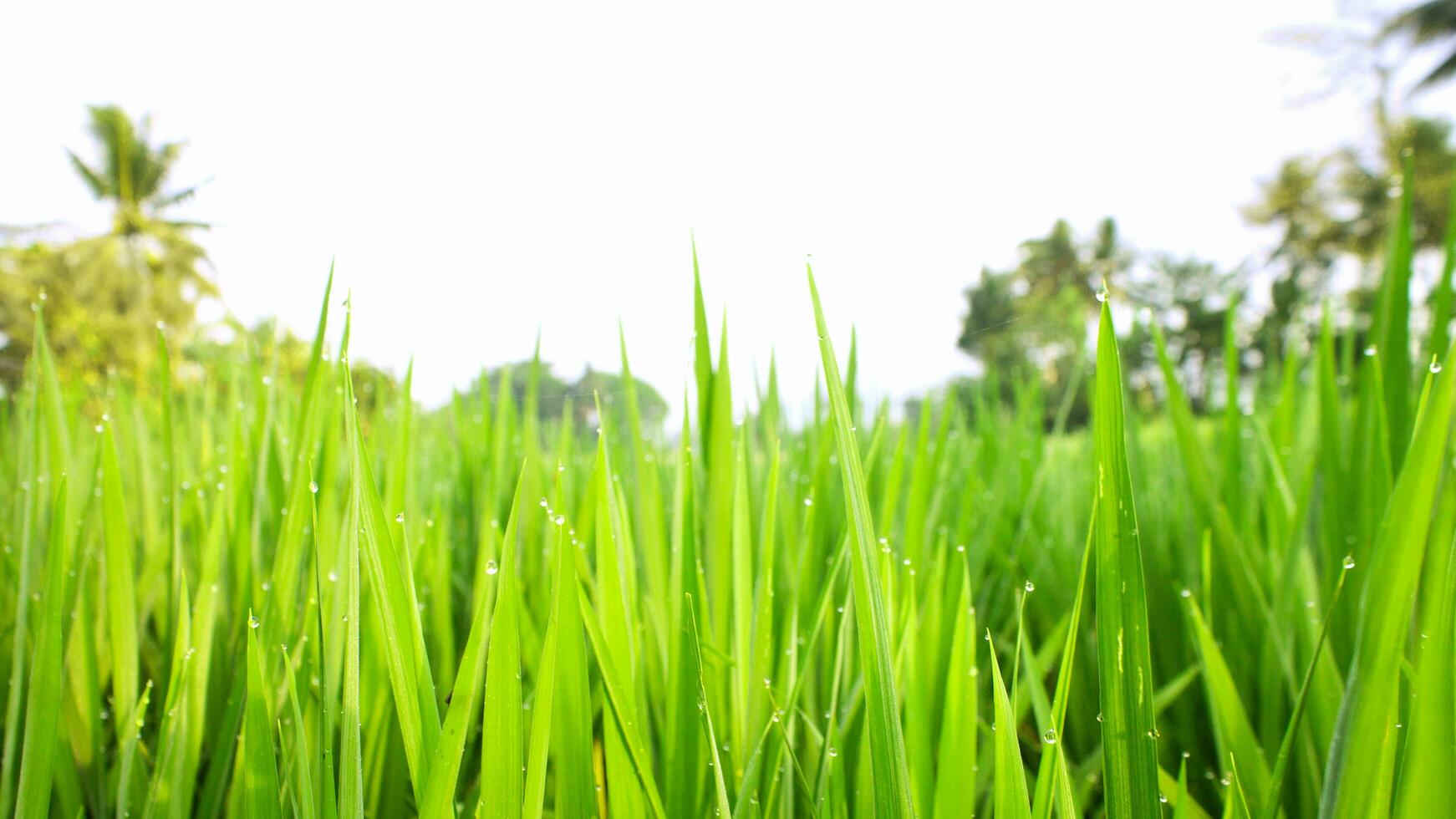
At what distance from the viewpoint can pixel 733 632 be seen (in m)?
0.45

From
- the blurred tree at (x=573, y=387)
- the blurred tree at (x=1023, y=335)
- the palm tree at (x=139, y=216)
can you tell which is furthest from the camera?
the palm tree at (x=139, y=216)

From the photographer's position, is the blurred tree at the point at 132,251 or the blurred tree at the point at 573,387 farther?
the blurred tree at the point at 132,251

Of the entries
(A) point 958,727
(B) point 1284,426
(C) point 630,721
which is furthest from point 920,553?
(B) point 1284,426

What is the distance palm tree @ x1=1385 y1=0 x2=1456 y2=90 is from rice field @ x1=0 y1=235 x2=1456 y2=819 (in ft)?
63.7

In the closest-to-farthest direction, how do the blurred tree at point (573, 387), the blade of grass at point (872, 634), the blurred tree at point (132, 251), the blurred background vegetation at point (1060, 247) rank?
the blade of grass at point (872, 634), the blurred tree at point (573, 387), the blurred background vegetation at point (1060, 247), the blurred tree at point (132, 251)

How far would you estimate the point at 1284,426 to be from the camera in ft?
2.36

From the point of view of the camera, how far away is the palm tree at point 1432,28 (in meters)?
14.2

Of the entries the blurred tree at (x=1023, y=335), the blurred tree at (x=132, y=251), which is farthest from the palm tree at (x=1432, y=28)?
the blurred tree at (x=132, y=251)

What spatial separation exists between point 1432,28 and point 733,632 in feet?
68.7

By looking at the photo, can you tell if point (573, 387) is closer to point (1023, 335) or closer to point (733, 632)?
point (733, 632)

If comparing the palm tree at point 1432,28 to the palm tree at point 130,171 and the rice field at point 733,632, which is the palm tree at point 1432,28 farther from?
the palm tree at point 130,171

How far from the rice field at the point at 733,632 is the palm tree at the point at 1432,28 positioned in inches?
765

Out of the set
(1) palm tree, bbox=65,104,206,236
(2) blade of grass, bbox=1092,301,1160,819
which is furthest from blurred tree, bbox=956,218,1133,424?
(1) palm tree, bbox=65,104,206,236

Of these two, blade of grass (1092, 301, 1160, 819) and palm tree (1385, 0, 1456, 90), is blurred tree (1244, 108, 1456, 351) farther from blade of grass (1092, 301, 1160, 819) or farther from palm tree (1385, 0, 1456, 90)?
blade of grass (1092, 301, 1160, 819)
